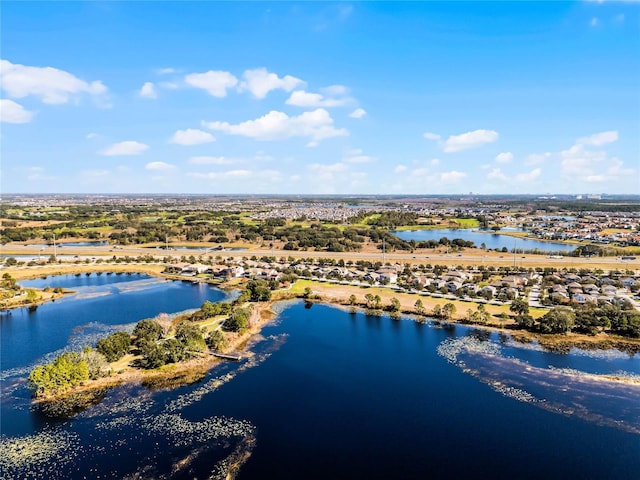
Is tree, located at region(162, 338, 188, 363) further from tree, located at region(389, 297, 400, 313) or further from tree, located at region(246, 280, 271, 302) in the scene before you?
tree, located at region(389, 297, 400, 313)

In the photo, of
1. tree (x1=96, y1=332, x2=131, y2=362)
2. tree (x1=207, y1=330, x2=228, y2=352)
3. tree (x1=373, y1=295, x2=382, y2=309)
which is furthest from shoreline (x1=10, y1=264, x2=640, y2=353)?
tree (x1=96, y1=332, x2=131, y2=362)

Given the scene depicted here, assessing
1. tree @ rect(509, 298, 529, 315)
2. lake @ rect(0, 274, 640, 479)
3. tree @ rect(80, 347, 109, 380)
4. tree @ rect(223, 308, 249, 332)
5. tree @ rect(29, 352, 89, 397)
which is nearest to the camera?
lake @ rect(0, 274, 640, 479)

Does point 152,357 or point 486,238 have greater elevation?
point 486,238

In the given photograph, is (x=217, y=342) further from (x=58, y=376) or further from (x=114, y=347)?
(x=58, y=376)

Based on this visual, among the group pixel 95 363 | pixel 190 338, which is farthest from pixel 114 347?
pixel 190 338

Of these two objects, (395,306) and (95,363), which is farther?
(395,306)

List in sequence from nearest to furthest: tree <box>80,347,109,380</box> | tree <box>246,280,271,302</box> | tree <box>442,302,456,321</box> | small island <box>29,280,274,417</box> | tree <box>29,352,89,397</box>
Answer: tree <box>29,352,89,397</box>, small island <box>29,280,274,417</box>, tree <box>80,347,109,380</box>, tree <box>442,302,456,321</box>, tree <box>246,280,271,302</box>

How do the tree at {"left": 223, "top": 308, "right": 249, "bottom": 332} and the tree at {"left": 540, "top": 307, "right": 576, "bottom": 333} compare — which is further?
the tree at {"left": 223, "top": 308, "right": 249, "bottom": 332}
